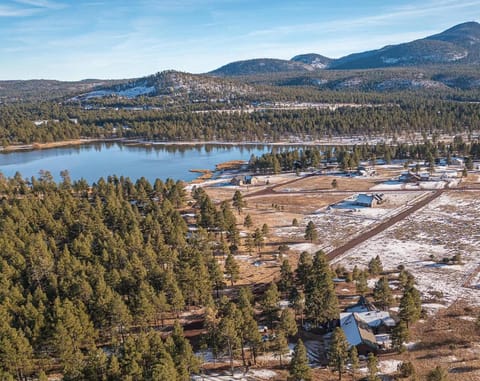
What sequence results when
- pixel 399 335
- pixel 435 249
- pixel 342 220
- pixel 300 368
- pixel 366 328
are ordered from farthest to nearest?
1. pixel 342 220
2. pixel 435 249
3. pixel 366 328
4. pixel 399 335
5. pixel 300 368

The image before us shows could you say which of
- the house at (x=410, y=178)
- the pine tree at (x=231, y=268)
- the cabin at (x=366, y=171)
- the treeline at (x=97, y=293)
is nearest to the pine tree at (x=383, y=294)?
the pine tree at (x=231, y=268)

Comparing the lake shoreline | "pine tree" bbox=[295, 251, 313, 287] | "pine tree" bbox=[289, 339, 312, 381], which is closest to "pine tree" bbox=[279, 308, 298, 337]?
"pine tree" bbox=[289, 339, 312, 381]

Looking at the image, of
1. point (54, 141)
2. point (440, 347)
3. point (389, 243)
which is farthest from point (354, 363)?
point (54, 141)

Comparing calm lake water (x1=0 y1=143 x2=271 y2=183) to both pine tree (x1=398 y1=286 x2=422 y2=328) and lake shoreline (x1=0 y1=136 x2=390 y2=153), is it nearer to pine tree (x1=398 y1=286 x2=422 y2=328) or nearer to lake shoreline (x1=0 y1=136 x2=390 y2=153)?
lake shoreline (x1=0 y1=136 x2=390 y2=153)

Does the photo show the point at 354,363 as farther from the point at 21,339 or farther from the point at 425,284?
the point at 21,339

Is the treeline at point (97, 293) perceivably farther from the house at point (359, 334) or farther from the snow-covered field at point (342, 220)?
A: the snow-covered field at point (342, 220)

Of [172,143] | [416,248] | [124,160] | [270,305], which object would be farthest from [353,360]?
[172,143]

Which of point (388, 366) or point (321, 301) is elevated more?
point (321, 301)

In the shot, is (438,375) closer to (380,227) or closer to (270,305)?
(270,305)
